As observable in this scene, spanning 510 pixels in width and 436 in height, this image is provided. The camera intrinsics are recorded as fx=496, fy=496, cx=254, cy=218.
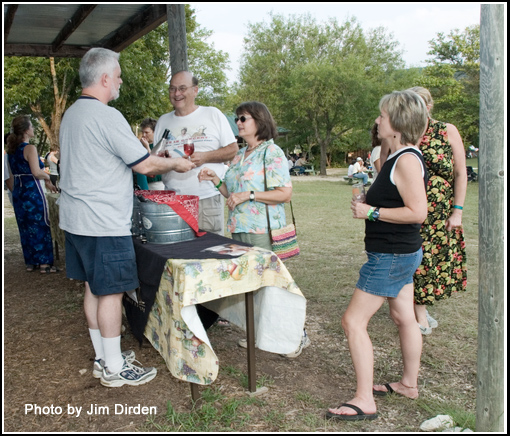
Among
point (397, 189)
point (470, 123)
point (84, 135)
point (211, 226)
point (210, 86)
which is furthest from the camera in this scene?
point (210, 86)

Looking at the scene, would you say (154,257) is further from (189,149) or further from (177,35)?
(177,35)

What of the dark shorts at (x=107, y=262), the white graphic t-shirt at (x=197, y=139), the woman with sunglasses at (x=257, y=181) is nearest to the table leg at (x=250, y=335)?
the woman with sunglasses at (x=257, y=181)

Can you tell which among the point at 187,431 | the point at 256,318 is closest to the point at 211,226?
the point at 256,318

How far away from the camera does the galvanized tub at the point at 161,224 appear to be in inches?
117

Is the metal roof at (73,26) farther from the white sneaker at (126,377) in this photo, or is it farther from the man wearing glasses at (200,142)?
the white sneaker at (126,377)

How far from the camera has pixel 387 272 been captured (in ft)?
8.20

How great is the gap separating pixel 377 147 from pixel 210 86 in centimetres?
3413

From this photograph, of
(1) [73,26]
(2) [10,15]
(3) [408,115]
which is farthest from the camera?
(1) [73,26]

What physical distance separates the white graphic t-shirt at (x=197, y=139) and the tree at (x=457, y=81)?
56.8 ft

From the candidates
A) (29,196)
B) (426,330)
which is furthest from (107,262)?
(29,196)

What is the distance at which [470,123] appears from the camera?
1912 centimetres

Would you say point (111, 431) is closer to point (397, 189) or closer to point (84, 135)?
point (84, 135)

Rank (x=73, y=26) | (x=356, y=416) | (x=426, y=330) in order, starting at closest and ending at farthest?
(x=356, y=416)
(x=426, y=330)
(x=73, y=26)

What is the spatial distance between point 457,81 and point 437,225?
20.5 m
